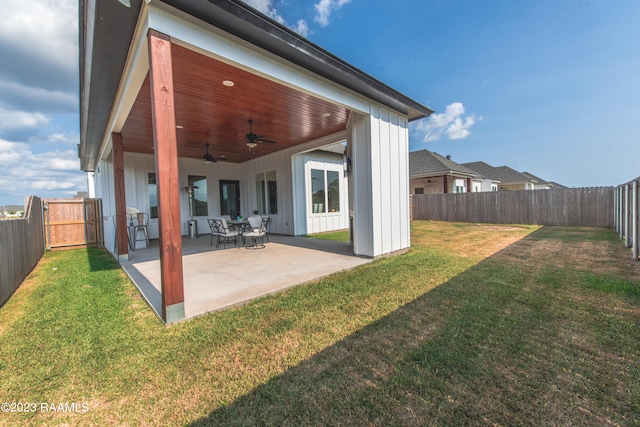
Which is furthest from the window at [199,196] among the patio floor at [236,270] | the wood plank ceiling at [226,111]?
the patio floor at [236,270]

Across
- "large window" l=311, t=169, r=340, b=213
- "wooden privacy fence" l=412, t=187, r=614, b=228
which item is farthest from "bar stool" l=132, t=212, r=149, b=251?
"wooden privacy fence" l=412, t=187, r=614, b=228

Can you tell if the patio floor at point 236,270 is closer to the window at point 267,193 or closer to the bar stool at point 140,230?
the bar stool at point 140,230

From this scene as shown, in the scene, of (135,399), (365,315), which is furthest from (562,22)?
(135,399)

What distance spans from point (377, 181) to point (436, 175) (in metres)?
12.4

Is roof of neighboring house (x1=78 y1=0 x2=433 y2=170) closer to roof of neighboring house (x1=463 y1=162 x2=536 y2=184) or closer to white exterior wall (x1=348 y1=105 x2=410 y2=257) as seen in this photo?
white exterior wall (x1=348 y1=105 x2=410 y2=257)

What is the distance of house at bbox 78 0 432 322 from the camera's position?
8.79 feet

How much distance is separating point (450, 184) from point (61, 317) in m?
18.9

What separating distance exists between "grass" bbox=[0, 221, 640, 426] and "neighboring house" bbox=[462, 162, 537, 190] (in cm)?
2269

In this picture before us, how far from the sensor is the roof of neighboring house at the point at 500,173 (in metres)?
22.6

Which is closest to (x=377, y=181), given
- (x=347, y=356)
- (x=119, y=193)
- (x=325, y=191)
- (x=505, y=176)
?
(x=347, y=356)

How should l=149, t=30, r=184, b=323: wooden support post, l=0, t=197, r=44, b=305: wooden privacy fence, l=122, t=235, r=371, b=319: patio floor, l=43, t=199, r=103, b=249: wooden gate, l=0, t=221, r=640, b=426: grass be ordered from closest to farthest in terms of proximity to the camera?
l=0, t=221, r=640, b=426: grass → l=149, t=30, r=184, b=323: wooden support post → l=122, t=235, r=371, b=319: patio floor → l=0, t=197, r=44, b=305: wooden privacy fence → l=43, t=199, r=103, b=249: wooden gate

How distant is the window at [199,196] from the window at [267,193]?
6.67 ft

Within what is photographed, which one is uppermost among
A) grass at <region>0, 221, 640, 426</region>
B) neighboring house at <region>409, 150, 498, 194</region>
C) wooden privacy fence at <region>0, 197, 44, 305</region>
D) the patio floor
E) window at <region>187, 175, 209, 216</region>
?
neighboring house at <region>409, 150, 498, 194</region>

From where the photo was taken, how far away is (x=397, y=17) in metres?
7.45
